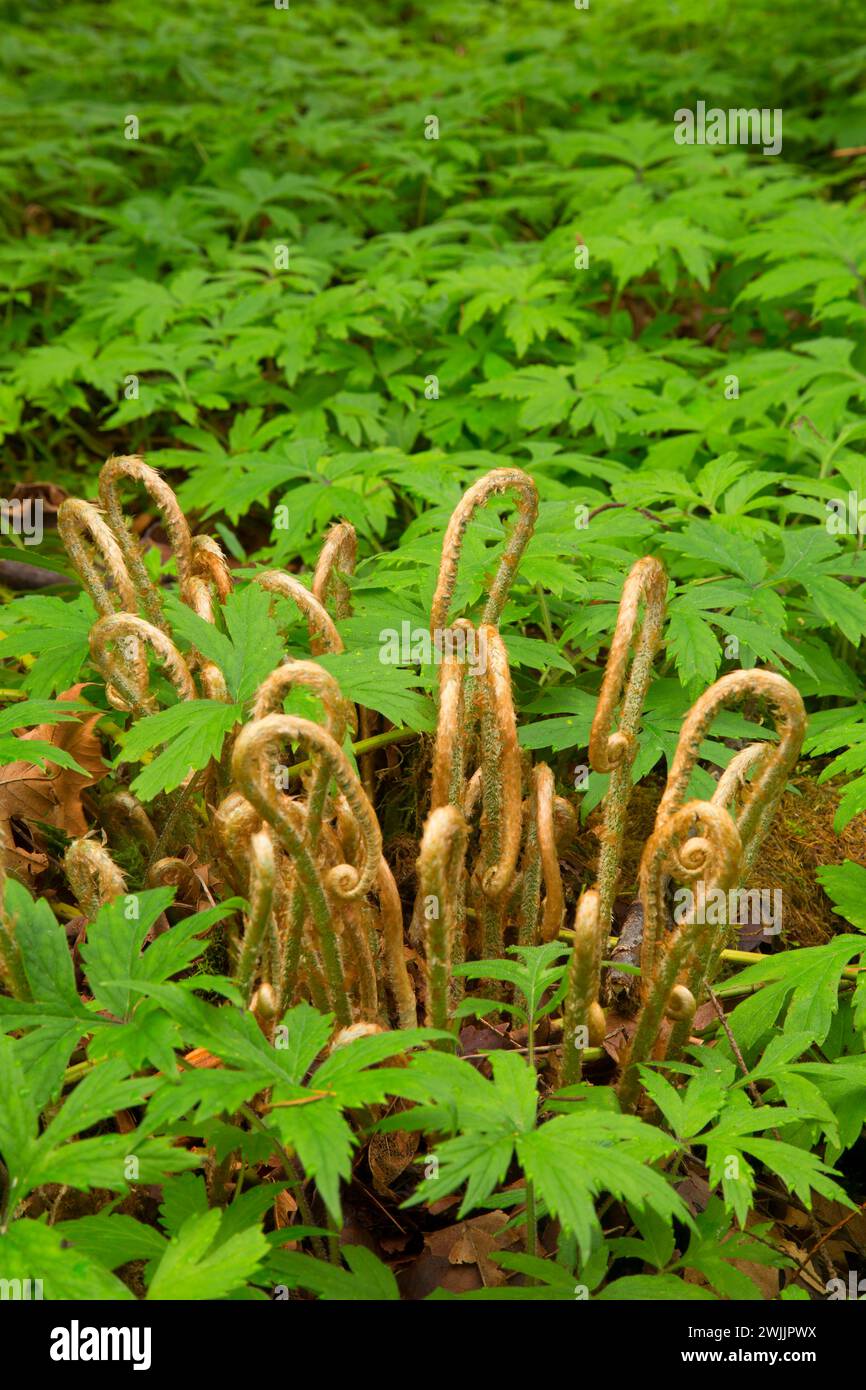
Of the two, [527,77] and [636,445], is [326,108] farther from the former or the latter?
[636,445]

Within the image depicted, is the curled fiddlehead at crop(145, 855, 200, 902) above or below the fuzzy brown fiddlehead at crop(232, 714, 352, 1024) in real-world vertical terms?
below

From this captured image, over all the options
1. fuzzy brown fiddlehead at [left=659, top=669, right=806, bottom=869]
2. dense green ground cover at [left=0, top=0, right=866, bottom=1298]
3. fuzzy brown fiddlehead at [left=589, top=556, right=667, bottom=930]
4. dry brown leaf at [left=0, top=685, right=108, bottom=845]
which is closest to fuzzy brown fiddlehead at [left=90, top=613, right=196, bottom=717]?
dense green ground cover at [left=0, top=0, right=866, bottom=1298]

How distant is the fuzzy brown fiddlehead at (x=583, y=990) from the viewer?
6.41 ft

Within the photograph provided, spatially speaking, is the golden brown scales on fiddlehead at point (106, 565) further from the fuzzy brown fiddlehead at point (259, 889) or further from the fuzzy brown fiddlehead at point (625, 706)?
the fuzzy brown fiddlehead at point (625, 706)

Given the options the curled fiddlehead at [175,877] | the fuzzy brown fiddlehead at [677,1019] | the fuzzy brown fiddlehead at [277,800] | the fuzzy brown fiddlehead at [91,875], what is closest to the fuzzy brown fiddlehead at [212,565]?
the curled fiddlehead at [175,877]

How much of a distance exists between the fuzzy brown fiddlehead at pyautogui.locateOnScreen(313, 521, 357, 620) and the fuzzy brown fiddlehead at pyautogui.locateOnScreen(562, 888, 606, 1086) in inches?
39.0

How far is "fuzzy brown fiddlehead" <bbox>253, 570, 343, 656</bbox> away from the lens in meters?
2.32

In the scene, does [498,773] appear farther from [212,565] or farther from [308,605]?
[212,565]

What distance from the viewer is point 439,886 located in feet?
6.11

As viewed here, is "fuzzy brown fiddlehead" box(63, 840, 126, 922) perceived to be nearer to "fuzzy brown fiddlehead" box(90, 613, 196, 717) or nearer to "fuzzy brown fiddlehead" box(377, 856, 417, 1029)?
"fuzzy brown fiddlehead" box(90, 613, 196, 717)

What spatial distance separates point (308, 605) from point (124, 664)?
1.50 ft

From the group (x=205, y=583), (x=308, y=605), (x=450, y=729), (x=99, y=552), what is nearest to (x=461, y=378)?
(x=205, y=583)

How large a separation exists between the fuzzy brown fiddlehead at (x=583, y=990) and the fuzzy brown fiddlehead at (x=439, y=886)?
23 centimetres
